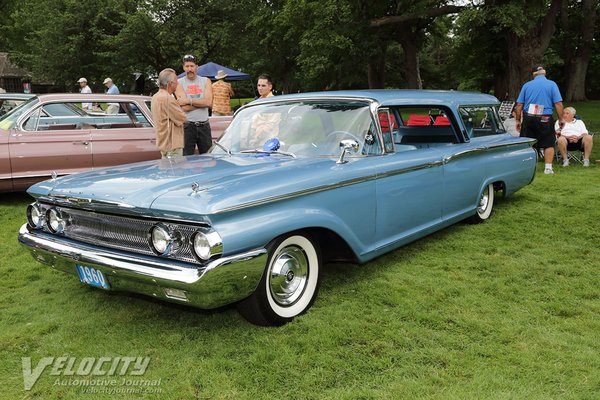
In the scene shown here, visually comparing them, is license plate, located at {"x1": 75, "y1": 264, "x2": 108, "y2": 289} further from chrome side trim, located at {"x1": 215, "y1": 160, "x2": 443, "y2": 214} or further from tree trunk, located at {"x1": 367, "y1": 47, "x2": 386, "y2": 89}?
tree trunk, located at {"x1": 367, "y1": 47, "x2": 386, "y2": 89}

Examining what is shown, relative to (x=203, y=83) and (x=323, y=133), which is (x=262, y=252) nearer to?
(x=323, y=133)

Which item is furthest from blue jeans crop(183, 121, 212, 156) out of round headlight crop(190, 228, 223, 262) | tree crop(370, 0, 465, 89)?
tree crop(370, 0, 465, 89)

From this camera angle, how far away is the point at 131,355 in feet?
10.3

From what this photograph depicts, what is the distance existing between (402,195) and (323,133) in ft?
2.70

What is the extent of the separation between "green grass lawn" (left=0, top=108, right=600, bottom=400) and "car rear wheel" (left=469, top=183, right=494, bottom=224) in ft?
3.02

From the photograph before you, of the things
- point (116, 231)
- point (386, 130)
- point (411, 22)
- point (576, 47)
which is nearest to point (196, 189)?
point (116, 231)

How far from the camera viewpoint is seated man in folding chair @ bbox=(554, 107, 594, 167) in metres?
9.31

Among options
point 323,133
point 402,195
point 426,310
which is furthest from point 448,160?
point 426,310

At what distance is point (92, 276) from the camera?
3.30 metres

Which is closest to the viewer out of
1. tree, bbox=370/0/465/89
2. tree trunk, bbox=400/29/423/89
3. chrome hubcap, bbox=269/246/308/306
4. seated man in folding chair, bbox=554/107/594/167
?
chrome hubcap, bbox=269/246/308/306

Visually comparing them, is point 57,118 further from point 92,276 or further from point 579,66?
point 579,66

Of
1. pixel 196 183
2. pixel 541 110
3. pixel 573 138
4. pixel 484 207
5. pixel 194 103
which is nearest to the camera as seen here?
pixel 196 183

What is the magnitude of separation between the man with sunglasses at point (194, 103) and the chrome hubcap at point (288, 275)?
4.00 meters

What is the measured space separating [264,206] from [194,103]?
164 inches
